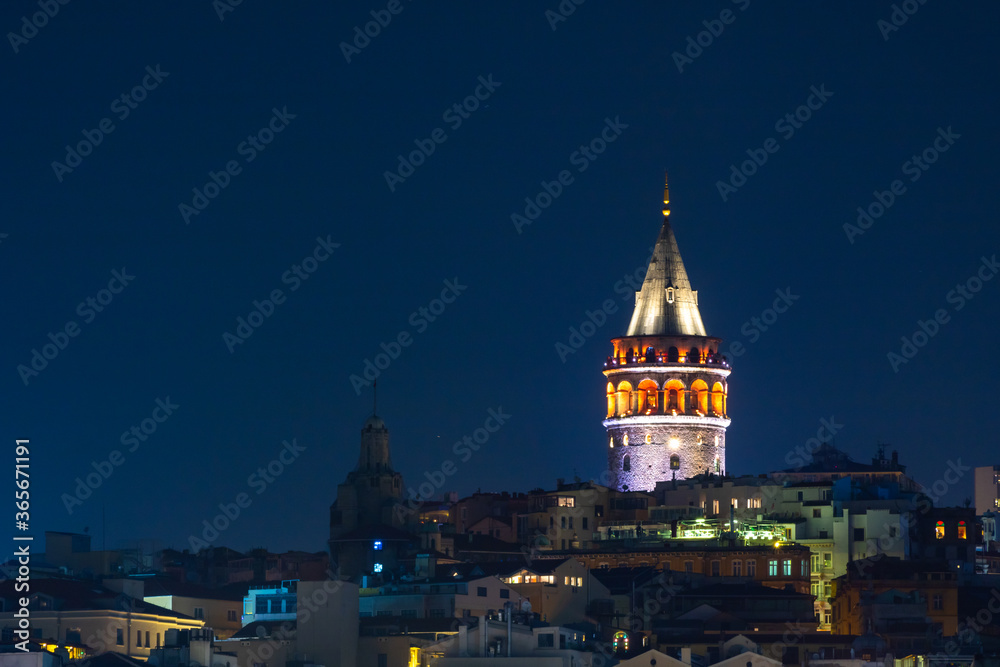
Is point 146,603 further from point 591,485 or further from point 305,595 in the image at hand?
point 591,485

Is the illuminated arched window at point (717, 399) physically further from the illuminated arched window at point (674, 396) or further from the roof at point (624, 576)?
the roof at point (624, 576)

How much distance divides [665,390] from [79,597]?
4829cm

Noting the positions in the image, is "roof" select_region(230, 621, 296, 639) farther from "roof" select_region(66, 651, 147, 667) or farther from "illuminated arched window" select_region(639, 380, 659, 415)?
"illuminated arched window" select_region(639, 380, 659, 415)

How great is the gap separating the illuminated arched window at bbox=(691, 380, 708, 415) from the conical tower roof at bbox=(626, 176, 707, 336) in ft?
9.26

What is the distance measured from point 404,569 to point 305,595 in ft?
77.3

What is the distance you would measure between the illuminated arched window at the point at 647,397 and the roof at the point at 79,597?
42.1 metres

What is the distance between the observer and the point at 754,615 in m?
109

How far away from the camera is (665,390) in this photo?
141 metres

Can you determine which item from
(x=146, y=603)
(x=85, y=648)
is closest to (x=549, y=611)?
(x=146, y=603)

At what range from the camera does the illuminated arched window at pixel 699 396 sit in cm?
14088

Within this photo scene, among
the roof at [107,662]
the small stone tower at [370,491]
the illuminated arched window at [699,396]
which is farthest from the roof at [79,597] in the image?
the illuminated arched window at [699,396]

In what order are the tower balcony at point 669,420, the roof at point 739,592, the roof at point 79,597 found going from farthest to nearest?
the tower balcony at point 669,420 → the roof at point 739,592 → the roof at point 79,597

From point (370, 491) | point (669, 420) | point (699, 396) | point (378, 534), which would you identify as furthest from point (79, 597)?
point (699, 396)

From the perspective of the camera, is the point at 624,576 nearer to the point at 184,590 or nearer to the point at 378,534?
the point at 378,534
